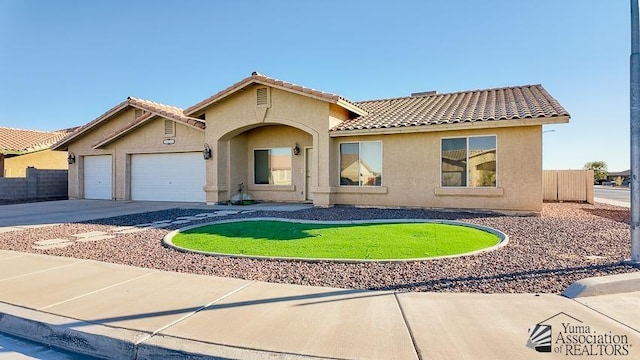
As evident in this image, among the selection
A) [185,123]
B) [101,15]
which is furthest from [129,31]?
[185,123]

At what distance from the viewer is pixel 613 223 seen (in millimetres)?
10305

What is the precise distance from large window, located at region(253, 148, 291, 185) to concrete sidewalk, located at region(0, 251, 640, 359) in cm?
1158

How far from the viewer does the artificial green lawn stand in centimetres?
708

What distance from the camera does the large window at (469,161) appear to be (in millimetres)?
12469

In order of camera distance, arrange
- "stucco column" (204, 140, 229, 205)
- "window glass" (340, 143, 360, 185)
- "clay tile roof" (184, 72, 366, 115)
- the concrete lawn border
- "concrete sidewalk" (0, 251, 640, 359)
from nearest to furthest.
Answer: "concrete sidewalk" (0, 251, 640, 359), the concrete lawn border, "clay tile roof" (184, 72, 366, 115), "window glass" (340, 143, 360, 185), "stucco column" (204, 140, 229, 205)

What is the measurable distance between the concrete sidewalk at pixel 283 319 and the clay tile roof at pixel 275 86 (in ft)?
31.3

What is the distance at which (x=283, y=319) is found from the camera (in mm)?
4051

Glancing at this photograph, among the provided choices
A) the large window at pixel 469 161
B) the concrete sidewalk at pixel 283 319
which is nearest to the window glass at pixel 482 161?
the large window at pixel 469 161

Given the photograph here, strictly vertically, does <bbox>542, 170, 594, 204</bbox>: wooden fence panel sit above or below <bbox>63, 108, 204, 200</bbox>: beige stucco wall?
below

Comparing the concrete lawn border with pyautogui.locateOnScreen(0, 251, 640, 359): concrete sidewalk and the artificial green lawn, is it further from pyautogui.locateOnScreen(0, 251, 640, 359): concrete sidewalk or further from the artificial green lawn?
pyautogui.locateOnScreen(0, 251, 640, 359): concrete sidewalk

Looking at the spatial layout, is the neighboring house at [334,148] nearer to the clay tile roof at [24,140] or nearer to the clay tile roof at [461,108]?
the clay tile roof at [461,108]

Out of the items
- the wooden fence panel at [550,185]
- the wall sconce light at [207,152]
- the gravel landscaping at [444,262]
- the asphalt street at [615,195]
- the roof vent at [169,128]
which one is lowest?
the gravel landscaping at [444,262]

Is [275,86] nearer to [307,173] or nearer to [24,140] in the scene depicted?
[307,173]

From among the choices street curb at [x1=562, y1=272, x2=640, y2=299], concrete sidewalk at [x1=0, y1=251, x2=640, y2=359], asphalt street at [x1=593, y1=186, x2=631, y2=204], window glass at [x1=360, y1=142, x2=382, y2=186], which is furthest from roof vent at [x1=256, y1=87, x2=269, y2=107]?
asphalt street at [x1=593, y1=186, x2=631, y2=204]
